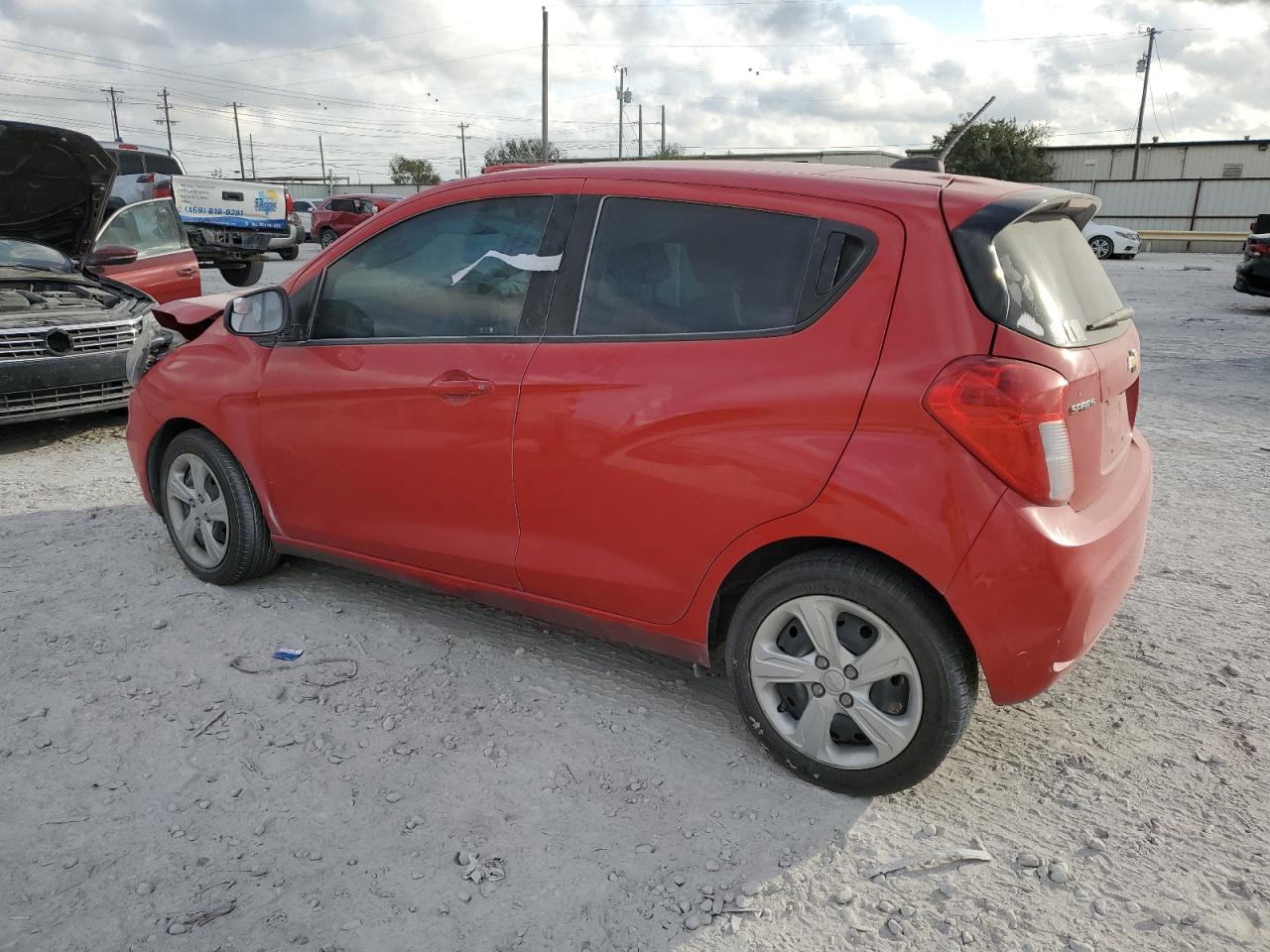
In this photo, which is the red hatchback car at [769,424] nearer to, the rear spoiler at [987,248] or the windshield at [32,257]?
the rear spoiler at [987,248]

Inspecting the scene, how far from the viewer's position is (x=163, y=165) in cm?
1911

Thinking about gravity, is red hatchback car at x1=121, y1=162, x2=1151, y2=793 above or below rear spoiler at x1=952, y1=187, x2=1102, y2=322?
below

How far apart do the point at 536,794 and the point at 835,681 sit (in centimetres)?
92

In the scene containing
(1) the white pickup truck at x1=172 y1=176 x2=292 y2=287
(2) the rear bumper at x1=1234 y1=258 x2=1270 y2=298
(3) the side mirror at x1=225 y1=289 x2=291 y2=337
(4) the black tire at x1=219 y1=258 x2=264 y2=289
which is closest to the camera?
(3) the side mirror at x1=225 y1=289 x2=291 y2=337

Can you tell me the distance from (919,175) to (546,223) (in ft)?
3.82

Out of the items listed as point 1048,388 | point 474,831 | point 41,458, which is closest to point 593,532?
point 474,831

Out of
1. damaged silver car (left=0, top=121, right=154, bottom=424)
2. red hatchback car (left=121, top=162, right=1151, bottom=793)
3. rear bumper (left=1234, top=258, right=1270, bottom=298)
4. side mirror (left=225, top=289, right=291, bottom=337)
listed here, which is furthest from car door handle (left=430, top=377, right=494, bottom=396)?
rear bumper (left=1234, top=258, right=1270, bottom=298)

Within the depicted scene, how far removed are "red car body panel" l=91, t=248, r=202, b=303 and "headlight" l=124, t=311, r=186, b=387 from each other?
4.26 m

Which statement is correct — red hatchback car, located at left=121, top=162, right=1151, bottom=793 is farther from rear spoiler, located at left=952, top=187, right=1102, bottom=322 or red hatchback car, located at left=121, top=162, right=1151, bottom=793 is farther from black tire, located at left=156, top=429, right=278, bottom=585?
black tire, located at left=156, top=429, right=278, bottom=585

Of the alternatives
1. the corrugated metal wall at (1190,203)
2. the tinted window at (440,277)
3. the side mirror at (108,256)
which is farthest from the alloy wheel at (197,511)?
the corrugated metal wall at (1190,203)

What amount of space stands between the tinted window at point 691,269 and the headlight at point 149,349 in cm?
263

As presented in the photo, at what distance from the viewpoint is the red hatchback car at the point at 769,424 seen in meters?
2.31

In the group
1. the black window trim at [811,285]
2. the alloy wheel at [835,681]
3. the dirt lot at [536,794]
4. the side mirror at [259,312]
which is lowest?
the dirt lot at [536,794]

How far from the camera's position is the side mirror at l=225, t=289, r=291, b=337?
→ 11.8ft
